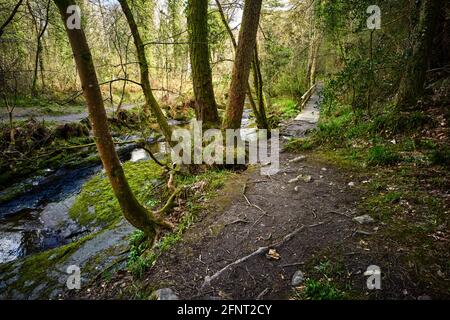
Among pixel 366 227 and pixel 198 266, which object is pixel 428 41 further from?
pixel 198 266

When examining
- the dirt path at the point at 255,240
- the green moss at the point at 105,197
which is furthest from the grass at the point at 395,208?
the green moss at the point at 105,197

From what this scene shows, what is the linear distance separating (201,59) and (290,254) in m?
4.90

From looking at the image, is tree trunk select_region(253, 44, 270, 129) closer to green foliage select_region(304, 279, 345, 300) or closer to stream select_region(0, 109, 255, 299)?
stream select_region(0, 109, 255, 299)

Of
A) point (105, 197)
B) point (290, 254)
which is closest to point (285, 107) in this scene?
point (105, 197)

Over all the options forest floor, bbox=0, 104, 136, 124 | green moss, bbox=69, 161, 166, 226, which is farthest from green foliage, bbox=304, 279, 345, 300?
forest floor, bbox=0, 104, 136, 124

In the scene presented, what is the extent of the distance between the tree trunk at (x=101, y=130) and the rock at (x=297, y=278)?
7.19ft

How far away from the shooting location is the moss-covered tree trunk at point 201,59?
639 centimetres

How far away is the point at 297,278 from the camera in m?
2.91

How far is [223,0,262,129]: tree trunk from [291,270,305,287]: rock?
395cm

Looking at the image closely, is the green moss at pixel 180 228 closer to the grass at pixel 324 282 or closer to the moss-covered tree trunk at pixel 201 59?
the moss-covered tree trunk at pixel 201 59

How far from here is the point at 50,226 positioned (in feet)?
19.5

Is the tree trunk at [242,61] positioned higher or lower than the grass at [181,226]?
higher

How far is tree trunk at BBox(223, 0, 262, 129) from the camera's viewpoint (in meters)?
5.76

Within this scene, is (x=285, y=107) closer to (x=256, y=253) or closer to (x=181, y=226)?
(x=181, y=226)
